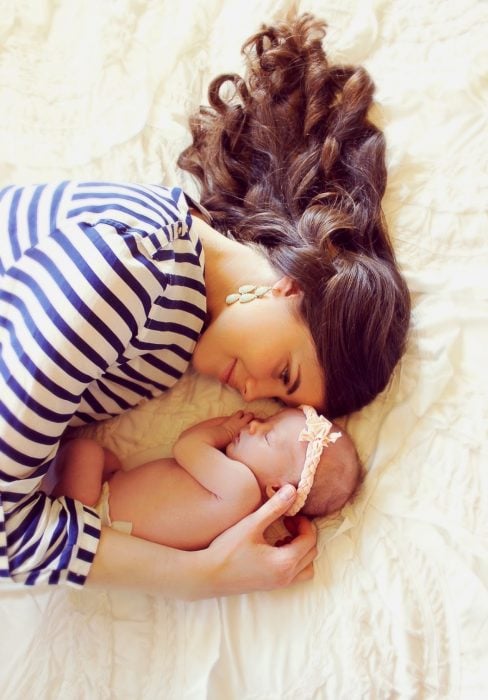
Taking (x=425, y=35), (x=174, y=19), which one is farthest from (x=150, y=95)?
(x=425, y=35)

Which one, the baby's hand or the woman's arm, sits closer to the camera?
the woman's arm

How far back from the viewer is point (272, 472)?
3.52 feet

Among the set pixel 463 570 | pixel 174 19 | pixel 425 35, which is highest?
pixel 174 19

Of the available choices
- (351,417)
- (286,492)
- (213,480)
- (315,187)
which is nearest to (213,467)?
(213,480)

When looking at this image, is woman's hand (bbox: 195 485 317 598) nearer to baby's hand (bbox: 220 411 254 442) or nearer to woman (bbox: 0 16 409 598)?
woman (bbox: 0 16 409 598)

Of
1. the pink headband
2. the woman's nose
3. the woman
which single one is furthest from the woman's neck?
the pink headband

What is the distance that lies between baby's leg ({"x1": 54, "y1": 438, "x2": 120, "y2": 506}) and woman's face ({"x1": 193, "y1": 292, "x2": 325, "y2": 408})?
251 millimetres

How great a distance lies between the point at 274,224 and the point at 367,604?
651 millimetres

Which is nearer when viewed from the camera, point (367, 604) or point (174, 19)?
point (367, 604)

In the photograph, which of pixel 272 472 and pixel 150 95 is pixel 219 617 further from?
pixel 150 95

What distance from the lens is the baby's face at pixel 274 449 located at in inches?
41.9

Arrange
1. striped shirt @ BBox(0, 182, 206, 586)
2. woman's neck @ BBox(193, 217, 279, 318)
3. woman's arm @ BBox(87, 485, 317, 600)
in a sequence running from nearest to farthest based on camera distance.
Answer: striped shirt @ BBox(0, 182, 206, 586), woman's arm @ BBox(87, 485, 317, 600), woman's neck @ BBox(193, 217, 279, 318)

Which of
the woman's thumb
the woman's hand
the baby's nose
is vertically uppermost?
the baby's nose

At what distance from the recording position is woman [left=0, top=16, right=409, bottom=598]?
35.6 inches
